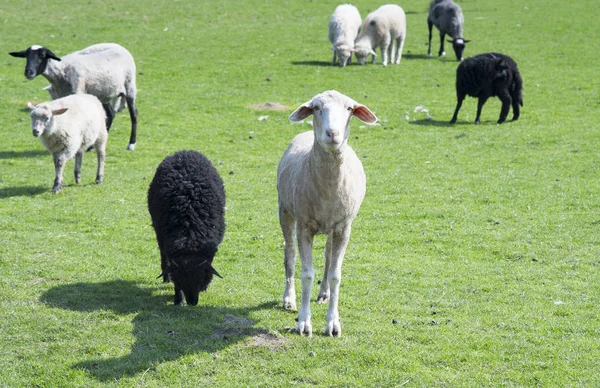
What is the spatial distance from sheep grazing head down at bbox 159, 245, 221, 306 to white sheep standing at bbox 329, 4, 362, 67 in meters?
18.3

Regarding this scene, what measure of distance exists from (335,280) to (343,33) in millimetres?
19565

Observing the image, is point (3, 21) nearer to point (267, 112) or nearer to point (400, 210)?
point (267, 112)

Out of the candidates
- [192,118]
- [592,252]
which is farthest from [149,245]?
[192,118]

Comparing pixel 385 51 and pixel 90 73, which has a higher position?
pixel 90 73

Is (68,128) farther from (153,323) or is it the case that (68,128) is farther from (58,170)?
(153,323)

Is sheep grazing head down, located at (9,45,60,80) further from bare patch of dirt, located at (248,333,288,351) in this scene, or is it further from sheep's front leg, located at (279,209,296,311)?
bare patch of dirt, located at (248,333,288,351)

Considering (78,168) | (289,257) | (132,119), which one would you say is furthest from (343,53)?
(289,257)

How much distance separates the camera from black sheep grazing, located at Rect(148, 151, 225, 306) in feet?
25.2

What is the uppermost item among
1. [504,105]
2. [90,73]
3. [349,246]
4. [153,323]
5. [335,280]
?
[90,73]

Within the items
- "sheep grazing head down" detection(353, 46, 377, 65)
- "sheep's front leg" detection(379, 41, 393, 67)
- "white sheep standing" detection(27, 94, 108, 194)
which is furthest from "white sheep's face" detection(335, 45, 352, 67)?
"white sheep standing" detection(27, 94, 108, 194)

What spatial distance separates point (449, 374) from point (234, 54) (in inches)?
853

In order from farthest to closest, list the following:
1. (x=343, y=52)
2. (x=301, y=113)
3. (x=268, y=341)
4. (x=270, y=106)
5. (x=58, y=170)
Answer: (x=343, y=52), (x=270, y=106), (x=58, y=170), (x=268, y=341), (x=301, y=113)

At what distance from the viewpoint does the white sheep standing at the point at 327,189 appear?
6613mm

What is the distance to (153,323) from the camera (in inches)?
290
